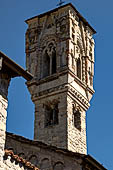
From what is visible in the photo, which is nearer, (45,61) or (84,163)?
(84,163)

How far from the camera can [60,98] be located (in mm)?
25641

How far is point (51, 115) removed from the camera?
85.8 ft

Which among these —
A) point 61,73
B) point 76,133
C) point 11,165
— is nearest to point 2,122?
point 11,165

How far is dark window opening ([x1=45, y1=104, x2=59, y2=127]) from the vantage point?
25.6m

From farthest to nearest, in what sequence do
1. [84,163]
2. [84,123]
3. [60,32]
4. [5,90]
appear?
[60,32] → [84,123] → [84,163] → [5,90]

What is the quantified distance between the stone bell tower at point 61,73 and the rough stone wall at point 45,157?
21.1ft

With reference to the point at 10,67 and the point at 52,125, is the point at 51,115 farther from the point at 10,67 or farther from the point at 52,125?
the point at 10,67

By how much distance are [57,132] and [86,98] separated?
3.34 meters

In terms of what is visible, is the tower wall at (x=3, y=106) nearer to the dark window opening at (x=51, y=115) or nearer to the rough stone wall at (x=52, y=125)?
the rough stone wall at (x=52, y=125)

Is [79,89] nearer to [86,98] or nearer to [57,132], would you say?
[86,98]

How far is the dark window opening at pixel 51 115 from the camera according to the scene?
25606 millimetres

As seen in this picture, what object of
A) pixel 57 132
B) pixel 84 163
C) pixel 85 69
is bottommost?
pixel 84 163

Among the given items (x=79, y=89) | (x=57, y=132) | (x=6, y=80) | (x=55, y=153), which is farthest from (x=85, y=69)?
(x=6, y=80)

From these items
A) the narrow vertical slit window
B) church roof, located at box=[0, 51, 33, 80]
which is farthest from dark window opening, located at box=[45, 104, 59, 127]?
church roof, located at box=[0, 51, 33, 80]
